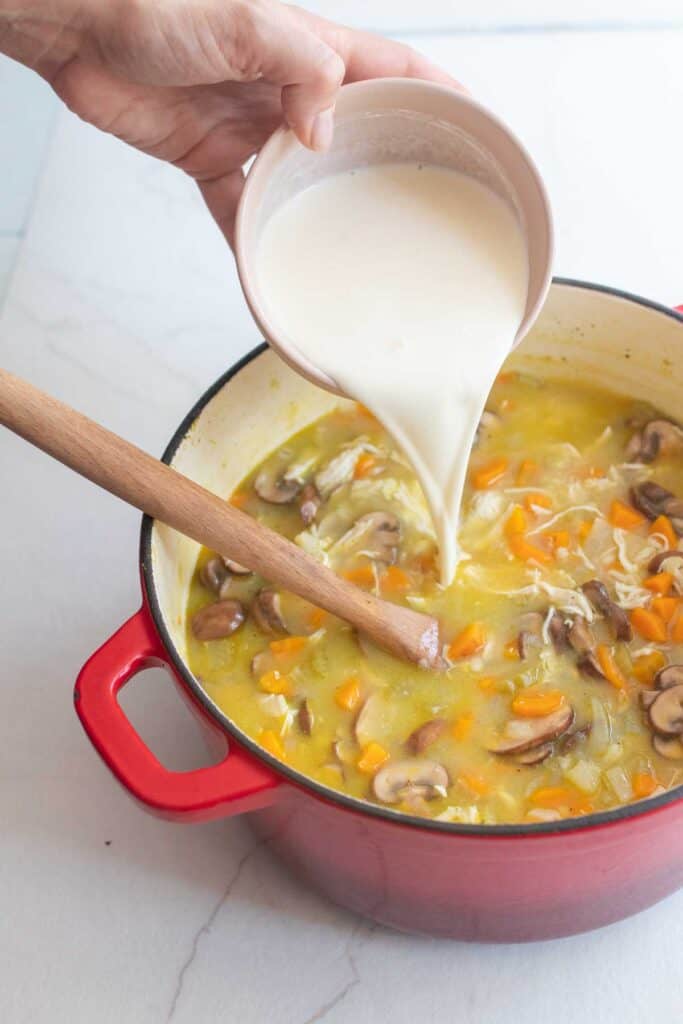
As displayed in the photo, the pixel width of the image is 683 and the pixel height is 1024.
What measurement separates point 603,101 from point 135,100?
5.33 ft

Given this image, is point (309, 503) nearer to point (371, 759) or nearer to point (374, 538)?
point (374, 538)

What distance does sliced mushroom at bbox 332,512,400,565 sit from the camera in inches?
105

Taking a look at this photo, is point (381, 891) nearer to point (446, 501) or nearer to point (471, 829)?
point (471, 829)

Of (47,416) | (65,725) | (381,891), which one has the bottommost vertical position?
(65,725)

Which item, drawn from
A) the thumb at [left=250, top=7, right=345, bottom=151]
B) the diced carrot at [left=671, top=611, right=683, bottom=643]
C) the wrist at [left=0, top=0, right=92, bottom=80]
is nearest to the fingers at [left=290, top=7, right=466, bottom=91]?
the thumb at [left=250, top=7, right=345, bottom=151]

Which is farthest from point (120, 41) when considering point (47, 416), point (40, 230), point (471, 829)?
point (471, 829)

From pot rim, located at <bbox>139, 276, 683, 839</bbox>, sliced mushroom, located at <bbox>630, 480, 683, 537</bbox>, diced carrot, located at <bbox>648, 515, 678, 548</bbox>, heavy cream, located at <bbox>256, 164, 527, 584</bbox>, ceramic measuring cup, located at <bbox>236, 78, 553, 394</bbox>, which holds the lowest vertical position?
diced carrot, located at <bbox>648, 515, 678, 548</bbox>

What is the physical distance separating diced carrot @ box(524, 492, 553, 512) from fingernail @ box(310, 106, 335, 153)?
867 millimetres

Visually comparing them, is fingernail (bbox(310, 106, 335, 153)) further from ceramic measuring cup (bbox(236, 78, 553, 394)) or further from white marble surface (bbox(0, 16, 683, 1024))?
white marble surface (bbox(0, 16, 683, 1024))

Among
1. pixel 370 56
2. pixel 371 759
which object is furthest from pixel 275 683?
pixel 370 56

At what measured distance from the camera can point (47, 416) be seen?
2080mm

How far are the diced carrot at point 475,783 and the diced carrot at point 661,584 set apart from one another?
0.55m

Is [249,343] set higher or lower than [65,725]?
higher

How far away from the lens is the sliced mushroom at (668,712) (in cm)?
228
